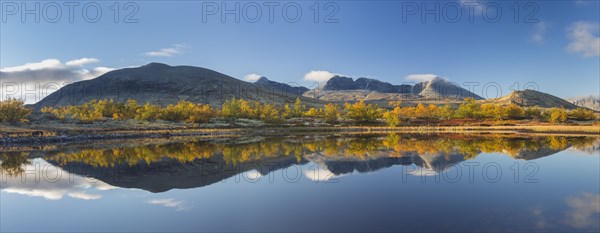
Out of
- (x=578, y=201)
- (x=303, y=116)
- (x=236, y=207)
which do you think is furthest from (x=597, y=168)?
(x=303, y=116)

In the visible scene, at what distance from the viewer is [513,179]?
20.2 m

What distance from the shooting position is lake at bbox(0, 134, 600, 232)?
40.8 feet

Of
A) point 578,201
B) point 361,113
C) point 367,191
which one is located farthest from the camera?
point 361,113

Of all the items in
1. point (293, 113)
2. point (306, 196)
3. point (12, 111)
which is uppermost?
point (293, 113)

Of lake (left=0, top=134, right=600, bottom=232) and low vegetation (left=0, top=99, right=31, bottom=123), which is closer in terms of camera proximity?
lake (left=0, top=134, right=600, bottom=232)

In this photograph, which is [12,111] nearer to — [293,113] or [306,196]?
[306,196]

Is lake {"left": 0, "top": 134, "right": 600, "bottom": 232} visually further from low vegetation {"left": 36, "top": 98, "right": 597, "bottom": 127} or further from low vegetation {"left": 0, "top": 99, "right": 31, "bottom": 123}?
low vegetation {"left": 36, "top": 98, "right": 597, "bottom": 127}

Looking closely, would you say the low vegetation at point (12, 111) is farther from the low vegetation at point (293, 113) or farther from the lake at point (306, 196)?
the lake at point (306, 196)

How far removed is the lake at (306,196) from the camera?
1242cm

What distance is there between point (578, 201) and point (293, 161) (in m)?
19.7

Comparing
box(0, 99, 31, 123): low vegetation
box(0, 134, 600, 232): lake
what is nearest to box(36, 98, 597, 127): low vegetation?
box(0, 99, 31, 123): low vegetation

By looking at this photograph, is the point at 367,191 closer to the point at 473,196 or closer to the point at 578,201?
the point at 473,196

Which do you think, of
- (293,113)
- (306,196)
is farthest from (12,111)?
(293,113)

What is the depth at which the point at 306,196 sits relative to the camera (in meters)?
16.8
